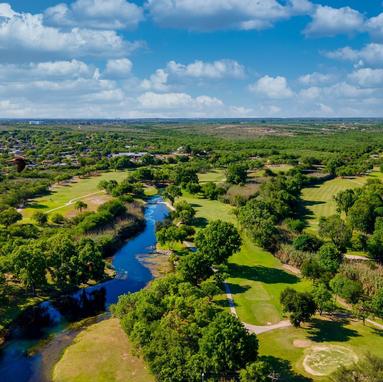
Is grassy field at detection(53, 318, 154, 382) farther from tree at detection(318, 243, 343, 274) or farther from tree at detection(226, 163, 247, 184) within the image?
tree at detection(226, 163, 247, 184)

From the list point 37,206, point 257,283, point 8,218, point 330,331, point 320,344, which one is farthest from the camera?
point 37,206

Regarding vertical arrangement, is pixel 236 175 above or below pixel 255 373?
above

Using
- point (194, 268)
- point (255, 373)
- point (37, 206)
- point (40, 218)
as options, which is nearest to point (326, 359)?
point (255, 373)

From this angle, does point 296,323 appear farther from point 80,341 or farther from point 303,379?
point 80,341

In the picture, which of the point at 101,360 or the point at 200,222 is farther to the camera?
the point at 200,222

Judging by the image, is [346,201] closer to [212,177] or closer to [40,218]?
[212,177]

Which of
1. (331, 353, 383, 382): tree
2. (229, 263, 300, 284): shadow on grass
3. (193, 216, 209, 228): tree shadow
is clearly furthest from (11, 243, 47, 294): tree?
(193, 216, 209, 228): tree shadow
